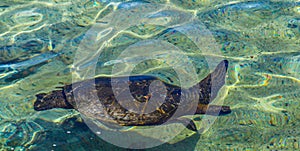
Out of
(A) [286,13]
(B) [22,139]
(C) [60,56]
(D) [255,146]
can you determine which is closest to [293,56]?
(A) [286,13]

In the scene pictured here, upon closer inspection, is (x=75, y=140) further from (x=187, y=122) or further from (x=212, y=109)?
(x=212, y=109)

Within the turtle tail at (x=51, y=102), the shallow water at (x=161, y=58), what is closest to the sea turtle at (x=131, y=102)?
the turtle tail at (x=51, y=102)

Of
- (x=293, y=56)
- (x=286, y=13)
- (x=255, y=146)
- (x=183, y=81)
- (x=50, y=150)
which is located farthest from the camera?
(x=286, y=13)

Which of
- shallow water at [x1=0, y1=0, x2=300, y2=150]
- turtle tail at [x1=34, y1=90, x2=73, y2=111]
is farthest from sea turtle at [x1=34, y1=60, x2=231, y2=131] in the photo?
shallow water at [x1=0, y1=0, x2=300, y2=150]

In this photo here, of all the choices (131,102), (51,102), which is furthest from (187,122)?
(51,102)

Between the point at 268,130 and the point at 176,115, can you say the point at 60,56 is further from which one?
the point at 268,130

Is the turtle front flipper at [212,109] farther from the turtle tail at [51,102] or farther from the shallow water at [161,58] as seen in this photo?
the turtle tail at [51,102]
